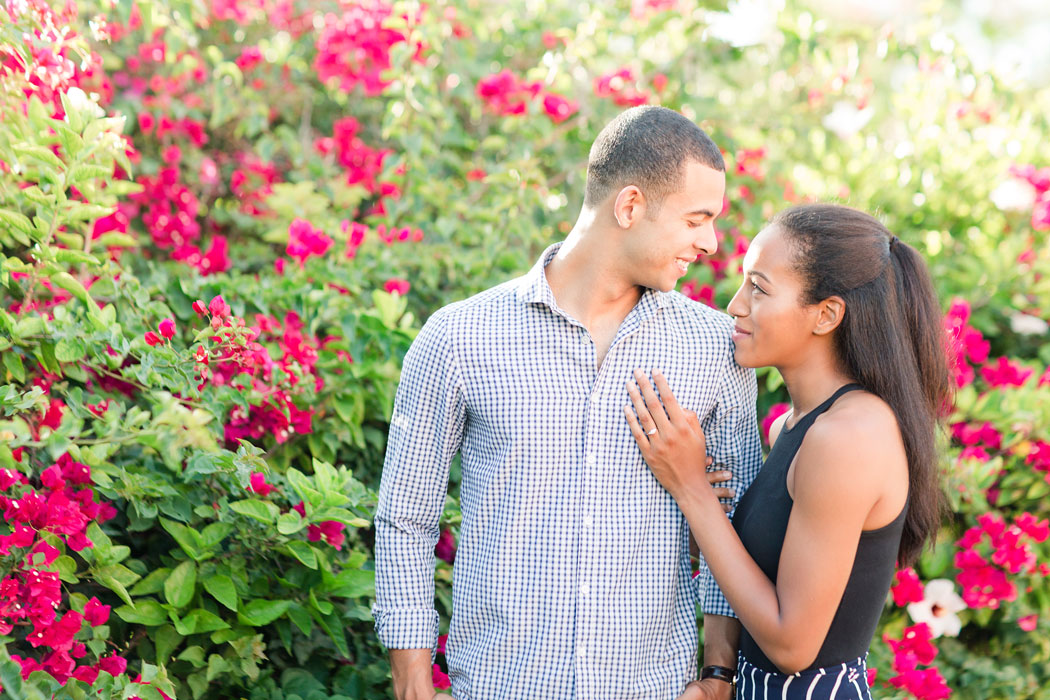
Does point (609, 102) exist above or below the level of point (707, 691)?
above

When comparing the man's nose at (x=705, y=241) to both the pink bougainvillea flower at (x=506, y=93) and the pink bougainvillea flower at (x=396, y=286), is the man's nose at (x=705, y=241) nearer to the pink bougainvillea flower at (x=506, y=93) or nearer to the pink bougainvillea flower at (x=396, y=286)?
the pink bougainvillea flower at (x=396, y=286)

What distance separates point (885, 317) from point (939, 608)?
1.51 metres

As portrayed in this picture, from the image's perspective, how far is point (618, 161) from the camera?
2.14 meters

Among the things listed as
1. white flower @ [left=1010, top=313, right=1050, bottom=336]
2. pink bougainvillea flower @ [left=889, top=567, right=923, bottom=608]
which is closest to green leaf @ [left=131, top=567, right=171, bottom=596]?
pink bougainvillea flower @ [left=889, top=567, right=923, bottom=608]

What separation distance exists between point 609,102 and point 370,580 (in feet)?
7.94

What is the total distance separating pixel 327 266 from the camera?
3.19 meters

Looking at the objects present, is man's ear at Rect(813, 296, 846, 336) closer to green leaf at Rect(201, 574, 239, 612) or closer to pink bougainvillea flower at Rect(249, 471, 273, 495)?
pink bougainvillea flower at Rect(249, 471, 273, 495)

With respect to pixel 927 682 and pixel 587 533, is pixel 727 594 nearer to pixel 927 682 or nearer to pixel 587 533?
pixel 587 533

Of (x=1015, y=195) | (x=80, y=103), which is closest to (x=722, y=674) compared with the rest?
(x=80, y=103)

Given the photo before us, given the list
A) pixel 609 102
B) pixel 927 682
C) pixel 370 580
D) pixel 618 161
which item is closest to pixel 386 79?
pixel 609 102

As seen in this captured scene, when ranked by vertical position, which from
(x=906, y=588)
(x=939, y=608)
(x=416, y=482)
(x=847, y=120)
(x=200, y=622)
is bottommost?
(x=939, y=608)

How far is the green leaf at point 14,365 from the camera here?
2.25 meters

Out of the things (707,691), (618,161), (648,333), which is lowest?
(707,691)

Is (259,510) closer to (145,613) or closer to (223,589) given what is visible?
(223,589)
